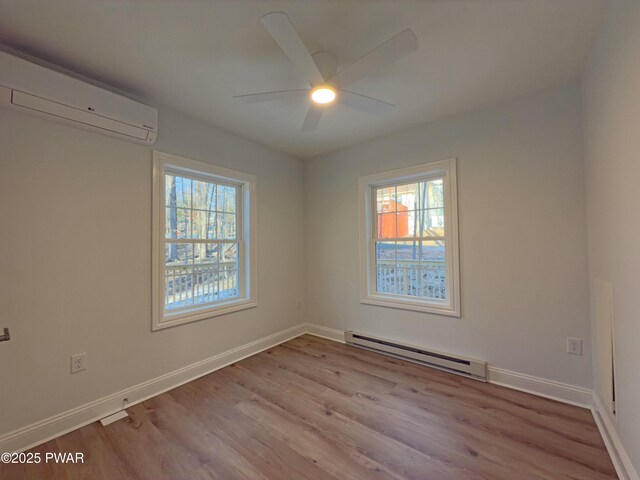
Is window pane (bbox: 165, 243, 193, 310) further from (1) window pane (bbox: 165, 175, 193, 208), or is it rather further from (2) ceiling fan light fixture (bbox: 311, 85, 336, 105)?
(2) ceiling fan light fixture (bbox: 311, 85, 336, 105)

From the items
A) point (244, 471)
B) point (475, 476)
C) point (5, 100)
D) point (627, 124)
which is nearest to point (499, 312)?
point (475, 476)

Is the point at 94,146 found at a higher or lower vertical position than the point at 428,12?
lower

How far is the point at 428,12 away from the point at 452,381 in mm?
2721

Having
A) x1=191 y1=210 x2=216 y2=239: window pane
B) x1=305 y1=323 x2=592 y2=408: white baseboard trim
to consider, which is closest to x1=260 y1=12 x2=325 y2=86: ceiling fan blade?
x1=191 y1=210 x2=216 y2=239: window pane

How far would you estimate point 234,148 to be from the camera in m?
2.95

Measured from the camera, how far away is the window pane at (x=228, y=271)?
9.77 feet

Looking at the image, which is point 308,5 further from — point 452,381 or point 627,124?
point 452,381

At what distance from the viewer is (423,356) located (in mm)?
2727

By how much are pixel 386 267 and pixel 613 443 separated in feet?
6.75

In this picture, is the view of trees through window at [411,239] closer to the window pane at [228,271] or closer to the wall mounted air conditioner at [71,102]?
the window pane at [228,271]

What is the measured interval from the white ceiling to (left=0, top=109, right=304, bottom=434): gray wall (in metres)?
0.49

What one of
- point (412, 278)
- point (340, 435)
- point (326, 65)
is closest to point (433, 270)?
point (412, 278)

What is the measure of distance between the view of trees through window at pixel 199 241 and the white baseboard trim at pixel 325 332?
1.19 metres

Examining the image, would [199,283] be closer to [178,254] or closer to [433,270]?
[178,254]
